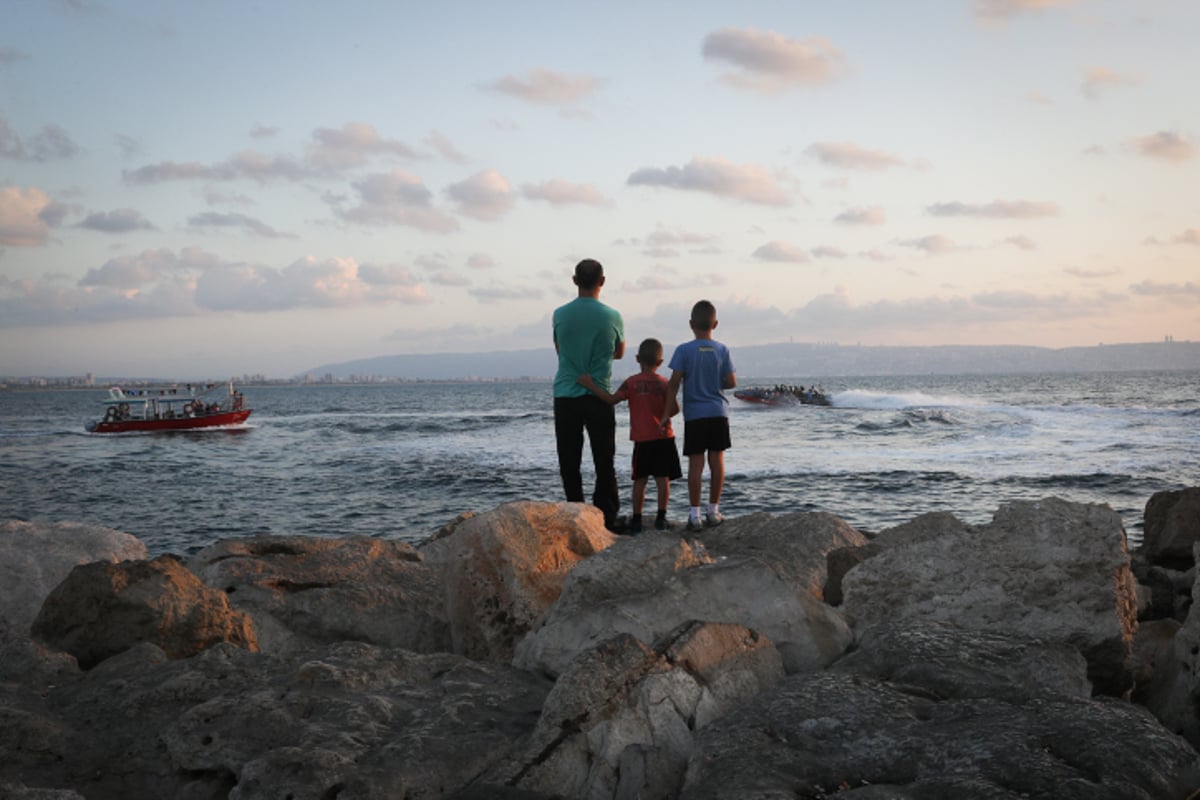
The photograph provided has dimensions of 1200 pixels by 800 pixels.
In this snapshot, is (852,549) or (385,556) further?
(385,556)

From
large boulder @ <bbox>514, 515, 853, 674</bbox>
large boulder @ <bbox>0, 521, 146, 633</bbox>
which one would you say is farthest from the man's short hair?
large boulder @ <bbox>0, 521, 146, 633</bbox>

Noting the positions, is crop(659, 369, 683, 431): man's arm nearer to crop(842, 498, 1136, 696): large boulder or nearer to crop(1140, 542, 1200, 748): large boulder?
crop(842, 498, 1136, 696): large boulder

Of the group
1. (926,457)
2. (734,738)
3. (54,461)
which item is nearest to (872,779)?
(734,738)

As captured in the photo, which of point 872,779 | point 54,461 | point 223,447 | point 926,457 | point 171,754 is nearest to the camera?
point 872,779

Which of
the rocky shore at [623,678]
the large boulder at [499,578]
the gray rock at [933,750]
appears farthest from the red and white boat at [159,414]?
the gray rock at [933,750]

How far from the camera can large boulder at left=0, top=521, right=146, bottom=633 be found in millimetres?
5613

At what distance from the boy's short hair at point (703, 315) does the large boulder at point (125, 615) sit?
13.0 ft

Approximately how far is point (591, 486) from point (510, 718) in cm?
1753

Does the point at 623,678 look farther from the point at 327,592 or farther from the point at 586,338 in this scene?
the point at 586,338

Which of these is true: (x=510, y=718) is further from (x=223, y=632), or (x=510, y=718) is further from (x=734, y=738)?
(x=223, y=632)

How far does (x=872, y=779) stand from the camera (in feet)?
7.95

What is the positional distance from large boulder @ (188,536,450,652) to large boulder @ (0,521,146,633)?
2.22 feet

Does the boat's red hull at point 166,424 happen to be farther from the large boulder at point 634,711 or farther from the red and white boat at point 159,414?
the large boulder at point 634,711

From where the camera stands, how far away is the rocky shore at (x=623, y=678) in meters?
2.53
